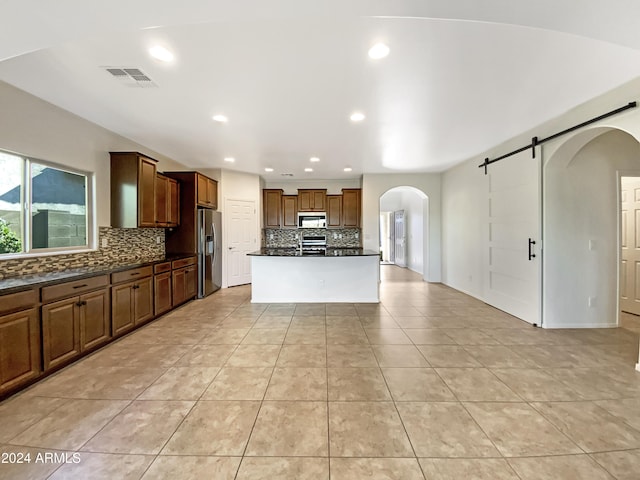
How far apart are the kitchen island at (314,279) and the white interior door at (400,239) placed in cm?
529

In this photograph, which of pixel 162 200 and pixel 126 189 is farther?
pixel 162 200

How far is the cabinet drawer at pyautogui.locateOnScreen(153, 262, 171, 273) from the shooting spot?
402 cm

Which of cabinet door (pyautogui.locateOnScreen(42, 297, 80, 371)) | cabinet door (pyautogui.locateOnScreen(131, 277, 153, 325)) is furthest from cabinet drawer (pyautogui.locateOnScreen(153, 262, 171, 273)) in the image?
cabinet door (pyautogui.locateOnScreen(42, 297, 80, 371))

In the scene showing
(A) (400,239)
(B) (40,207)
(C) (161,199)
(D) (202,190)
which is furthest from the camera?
(A) (400,239)

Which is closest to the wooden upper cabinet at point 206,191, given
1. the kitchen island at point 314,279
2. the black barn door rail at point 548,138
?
the kitchen island at point 314,279

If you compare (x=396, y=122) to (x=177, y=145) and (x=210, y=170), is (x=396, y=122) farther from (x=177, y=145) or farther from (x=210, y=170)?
(x=210, y=170)

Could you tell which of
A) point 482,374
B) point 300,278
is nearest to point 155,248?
point 300,278

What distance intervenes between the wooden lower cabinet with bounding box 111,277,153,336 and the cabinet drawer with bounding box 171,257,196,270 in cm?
66

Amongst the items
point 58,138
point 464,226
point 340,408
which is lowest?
point 340,408

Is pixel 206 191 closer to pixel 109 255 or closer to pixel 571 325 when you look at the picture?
pixel 109 255

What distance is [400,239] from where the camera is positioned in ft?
33.9

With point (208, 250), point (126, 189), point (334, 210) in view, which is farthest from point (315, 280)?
point (126, 189)

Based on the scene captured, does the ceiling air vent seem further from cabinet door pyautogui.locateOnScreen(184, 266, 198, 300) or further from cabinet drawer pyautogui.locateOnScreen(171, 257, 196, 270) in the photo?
cabinet door pyautogui.locateOnScreen(184, 266, 198, 300)

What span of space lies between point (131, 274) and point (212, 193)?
110 inches
